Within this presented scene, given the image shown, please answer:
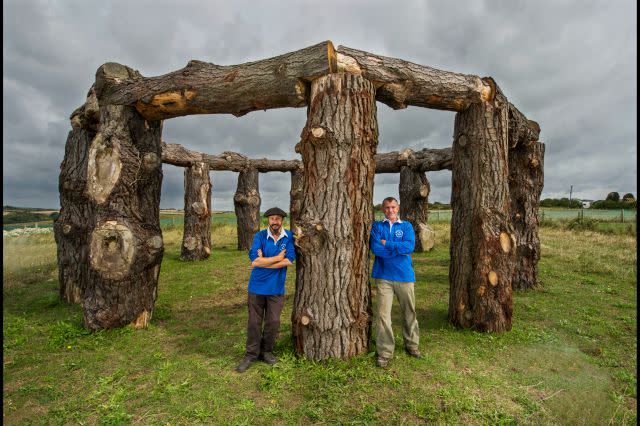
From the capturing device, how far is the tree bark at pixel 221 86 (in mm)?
4387

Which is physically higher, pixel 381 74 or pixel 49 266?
pixel 381 74

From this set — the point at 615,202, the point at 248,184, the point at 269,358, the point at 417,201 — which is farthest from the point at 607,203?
the point at 269,358

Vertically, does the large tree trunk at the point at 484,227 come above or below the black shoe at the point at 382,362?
above

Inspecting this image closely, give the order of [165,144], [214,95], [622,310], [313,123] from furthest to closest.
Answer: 1. [165,144]
2. [622,310]
3. [214,95]
4. [313,123]

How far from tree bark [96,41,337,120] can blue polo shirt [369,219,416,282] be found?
2072 millimetres

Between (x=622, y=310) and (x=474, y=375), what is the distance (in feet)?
14.7

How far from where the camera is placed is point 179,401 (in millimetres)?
3465

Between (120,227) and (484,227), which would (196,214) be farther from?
(484,227)

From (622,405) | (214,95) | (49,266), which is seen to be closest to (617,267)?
(622,405)

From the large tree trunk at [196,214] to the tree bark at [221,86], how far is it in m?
6.79

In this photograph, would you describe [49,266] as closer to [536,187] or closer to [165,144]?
[165,144]

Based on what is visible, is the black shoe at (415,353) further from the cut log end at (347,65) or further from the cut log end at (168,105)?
the cut log end at (168,105)

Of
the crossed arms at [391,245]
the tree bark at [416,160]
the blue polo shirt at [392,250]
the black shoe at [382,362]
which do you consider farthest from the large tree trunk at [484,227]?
the tree bark at [416,160]

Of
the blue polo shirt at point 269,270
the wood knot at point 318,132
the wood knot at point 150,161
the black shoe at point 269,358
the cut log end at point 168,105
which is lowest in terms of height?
the black shoe at point 269,358
